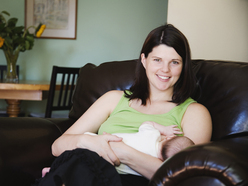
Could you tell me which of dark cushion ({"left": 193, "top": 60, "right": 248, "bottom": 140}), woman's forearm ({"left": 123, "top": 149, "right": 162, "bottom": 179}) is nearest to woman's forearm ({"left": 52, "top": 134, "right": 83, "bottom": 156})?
woman's forearm ({"left": 123, "top": 149, "right": 162, "bottom": 179})

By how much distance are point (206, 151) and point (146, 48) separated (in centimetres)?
82

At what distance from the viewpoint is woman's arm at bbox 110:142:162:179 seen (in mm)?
1208

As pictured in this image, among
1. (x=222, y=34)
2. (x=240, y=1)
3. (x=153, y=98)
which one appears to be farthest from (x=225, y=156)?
(x=240, y=1)

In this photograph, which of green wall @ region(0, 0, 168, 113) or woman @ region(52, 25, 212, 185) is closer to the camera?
woman @ region(52, 25, 212, 185)

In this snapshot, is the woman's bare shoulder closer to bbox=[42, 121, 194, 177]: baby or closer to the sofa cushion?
the sofa cushion

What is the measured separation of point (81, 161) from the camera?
1.13 meters

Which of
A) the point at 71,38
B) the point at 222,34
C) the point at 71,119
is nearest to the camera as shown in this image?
the point at 71,119

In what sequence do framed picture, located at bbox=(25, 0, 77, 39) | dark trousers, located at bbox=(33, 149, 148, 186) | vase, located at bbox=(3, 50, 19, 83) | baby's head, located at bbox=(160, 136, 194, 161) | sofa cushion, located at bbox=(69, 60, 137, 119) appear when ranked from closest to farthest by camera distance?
dark trousers, located at bbox=(33, 149, 148, 186), baby's head, located at bbox=(160, 136, 194, 161), sofa cushion, located at bbox=(69, 60, 137, 119), vase, located at bbox=(3, 50, 19, 83), framed picture, located at bbox=(25, 0, 77, 39)

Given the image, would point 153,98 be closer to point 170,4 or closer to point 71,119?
point 71,119

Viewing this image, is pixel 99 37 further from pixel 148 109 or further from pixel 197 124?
pixel 197 124

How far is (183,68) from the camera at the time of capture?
5.05ft

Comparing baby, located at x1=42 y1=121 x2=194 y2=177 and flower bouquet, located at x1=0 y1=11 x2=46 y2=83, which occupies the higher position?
flower bouquet, located at x1=0 y1=11 x2=46 y2=83

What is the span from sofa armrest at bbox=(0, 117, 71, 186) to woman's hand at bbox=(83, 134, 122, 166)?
217mm

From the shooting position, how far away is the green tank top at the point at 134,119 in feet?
4.76
